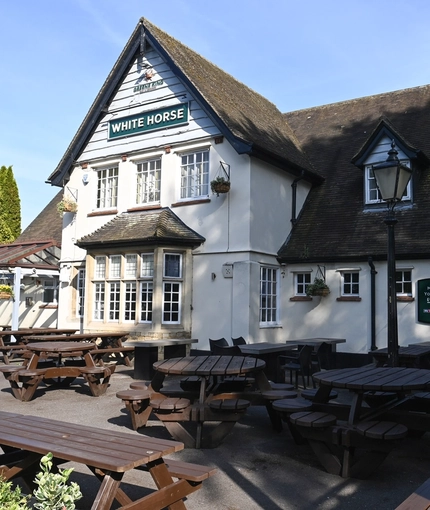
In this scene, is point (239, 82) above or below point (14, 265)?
above

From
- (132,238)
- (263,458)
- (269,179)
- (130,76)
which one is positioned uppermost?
(130,76)

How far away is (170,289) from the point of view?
15.3 metres

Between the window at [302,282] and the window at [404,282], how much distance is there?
2.45 metres

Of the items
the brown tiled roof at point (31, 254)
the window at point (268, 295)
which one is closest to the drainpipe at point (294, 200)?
the window at point (268, 295)

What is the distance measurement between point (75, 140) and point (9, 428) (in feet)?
48.3

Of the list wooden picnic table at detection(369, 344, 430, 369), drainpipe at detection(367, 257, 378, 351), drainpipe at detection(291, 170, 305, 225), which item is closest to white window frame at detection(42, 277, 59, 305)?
drainpipe at detection(291, 170, 305, 225)

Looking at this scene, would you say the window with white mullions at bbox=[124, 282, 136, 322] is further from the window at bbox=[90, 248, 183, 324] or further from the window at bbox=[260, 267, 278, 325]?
the window at bbox=[260, 267, 278, 325]

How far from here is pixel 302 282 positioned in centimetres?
1552

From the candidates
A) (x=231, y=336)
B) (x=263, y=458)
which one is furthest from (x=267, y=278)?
(x=263, y=458)

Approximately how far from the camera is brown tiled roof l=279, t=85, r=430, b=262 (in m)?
14.3

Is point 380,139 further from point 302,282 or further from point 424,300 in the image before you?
point 424,300

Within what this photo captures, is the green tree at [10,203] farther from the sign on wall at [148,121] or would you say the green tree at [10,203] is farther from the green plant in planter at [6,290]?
the sign on wall at [148,121]

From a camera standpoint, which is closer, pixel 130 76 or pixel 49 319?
pixel 130 76

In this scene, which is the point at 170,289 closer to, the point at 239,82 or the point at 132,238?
the point at 132,238
